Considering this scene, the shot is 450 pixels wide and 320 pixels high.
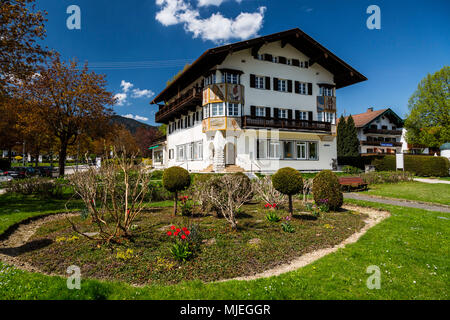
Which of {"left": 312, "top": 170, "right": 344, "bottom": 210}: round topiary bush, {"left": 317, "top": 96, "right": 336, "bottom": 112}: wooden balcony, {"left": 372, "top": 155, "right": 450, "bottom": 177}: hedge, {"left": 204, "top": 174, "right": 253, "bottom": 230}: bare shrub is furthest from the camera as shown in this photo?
{"left": 317, "top": 96, "right": 336, "bottom": 112}: wooden balcony

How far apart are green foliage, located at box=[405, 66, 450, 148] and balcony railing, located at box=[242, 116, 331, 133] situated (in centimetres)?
1757

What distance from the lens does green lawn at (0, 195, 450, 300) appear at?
145 inches

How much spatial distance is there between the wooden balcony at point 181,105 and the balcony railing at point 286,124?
574 centimetres

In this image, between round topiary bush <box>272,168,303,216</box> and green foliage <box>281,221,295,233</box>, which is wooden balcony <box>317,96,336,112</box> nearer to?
round topiary bush <box>272,168,303,216</box>

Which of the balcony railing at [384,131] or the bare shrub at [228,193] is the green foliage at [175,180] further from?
the balcony railing at [384,131]

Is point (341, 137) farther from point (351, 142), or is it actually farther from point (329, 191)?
point (329, 191)

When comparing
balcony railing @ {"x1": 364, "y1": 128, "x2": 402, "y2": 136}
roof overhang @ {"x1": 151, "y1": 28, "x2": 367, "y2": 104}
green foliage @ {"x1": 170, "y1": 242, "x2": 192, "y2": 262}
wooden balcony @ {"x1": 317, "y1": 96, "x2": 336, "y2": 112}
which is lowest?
green foliage @ {"x1": 170, "y1": 242, "x2": 192, "y2": 262}

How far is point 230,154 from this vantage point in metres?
25.0

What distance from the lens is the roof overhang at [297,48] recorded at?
Answer: 23.5 meters

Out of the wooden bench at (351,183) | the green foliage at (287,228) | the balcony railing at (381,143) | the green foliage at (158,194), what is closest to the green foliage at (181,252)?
the green foliage at (287,228)

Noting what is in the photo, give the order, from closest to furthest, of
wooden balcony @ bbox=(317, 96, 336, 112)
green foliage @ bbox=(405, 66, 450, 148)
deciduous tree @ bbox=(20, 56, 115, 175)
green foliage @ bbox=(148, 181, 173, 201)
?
green foliage @ bbox=(148, 181, 173, 201)
deciduous tree @ bbox=(20, 56, 115, 175)
wooden balcony @ bbox=(317, 96, 336, 112)
green foliage @ bbox=(405, 66, 450, 148)

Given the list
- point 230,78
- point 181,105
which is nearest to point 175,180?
point 230,78

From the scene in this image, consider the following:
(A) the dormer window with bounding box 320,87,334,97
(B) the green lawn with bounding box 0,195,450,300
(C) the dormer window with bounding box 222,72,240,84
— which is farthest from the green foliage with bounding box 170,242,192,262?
(A) the dormer window with bounding box 320,87,334,97

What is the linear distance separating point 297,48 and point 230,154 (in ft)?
47.3
